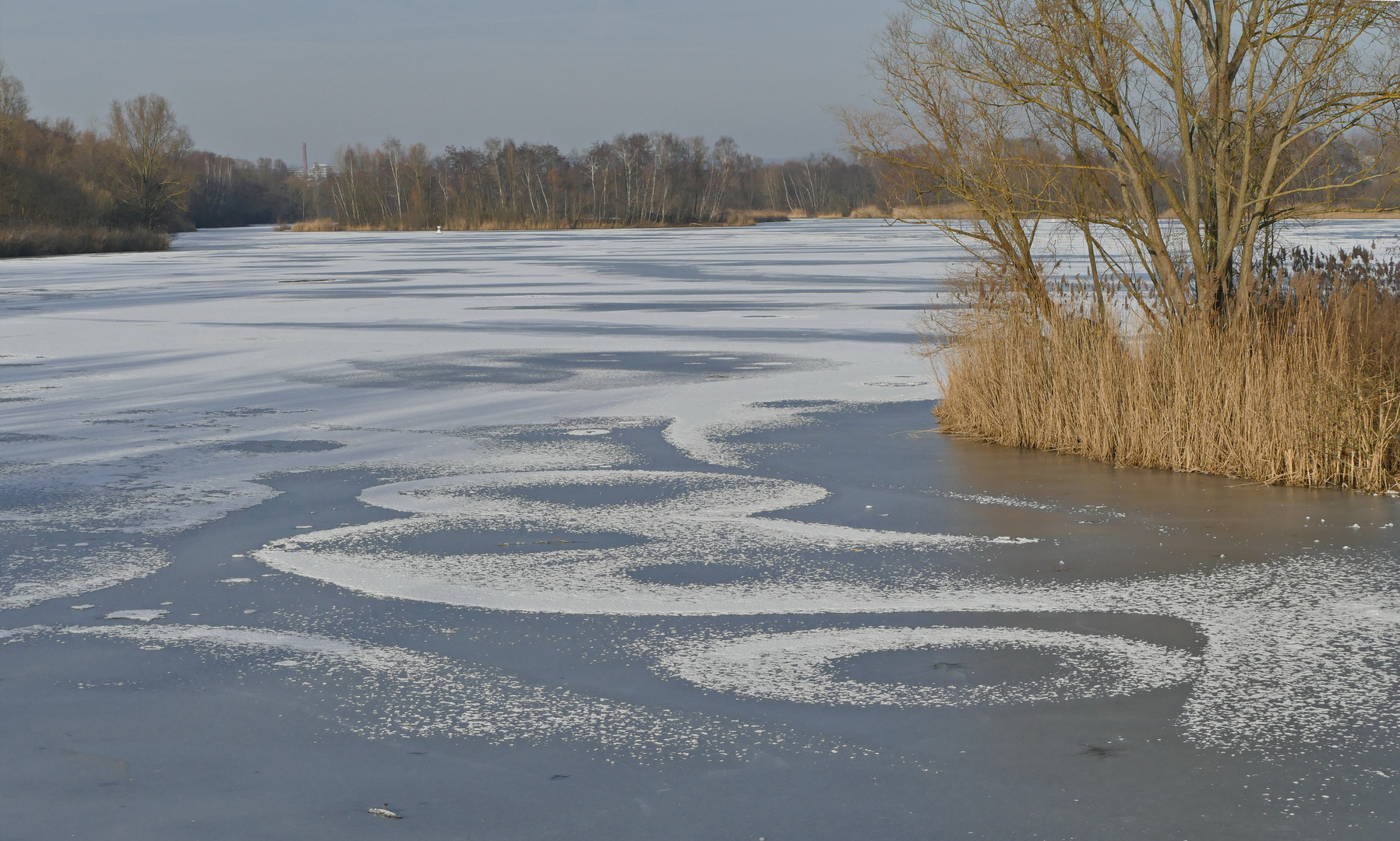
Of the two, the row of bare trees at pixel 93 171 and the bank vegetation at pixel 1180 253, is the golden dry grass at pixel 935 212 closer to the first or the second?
the bank vegetation at pixel 1180 253

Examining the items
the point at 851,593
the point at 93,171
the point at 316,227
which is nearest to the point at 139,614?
the point at 851,593

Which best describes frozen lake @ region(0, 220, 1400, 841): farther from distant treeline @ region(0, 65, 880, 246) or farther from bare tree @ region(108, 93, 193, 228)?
bare tree @ region(108, 93, 193, 228)

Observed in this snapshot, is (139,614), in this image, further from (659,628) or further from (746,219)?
(746,219)

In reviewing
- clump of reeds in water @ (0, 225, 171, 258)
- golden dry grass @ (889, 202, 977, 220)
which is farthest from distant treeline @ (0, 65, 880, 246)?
golden dry grass @ (889, 202, 977, 220)

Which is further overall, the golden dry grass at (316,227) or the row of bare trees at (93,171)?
the golden dry grass at (316,227)

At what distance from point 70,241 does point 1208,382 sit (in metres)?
50.9

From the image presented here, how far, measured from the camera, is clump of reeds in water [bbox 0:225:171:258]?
4759 centimetres

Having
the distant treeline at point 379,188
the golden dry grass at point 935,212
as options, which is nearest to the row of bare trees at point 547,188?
the distant treeline at point 379,188

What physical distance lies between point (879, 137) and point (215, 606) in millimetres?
7177

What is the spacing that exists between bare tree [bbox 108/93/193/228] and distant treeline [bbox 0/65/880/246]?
104mm

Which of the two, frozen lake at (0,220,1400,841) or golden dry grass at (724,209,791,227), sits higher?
golden dry grass at (724,209,791,227)

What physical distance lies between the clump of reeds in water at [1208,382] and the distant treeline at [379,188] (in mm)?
42977

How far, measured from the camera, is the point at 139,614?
5.32 metres

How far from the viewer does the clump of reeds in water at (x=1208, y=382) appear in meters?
7.84
